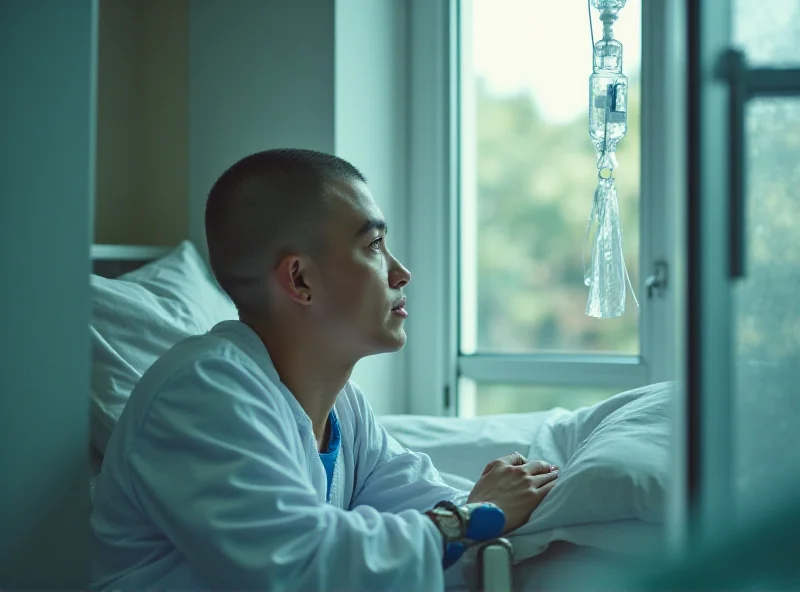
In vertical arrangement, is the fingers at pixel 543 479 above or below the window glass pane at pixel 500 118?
below

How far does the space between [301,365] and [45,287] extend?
47 cm

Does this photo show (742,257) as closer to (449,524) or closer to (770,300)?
(770,300)

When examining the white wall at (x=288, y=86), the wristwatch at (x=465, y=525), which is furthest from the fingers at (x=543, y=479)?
the white wall at (x=288, y=86)

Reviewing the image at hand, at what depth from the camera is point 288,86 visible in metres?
2.00

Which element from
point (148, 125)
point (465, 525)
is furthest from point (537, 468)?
point (148, 125)

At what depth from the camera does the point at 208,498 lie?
87 cm

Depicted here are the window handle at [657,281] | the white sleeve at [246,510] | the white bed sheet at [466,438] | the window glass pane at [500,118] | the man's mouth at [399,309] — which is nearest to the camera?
the white sleeve at [246,510]

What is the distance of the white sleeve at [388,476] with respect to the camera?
1.22 meters

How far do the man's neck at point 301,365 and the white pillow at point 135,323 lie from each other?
0.83 ft

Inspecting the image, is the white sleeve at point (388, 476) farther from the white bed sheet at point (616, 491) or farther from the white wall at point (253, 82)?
the white wall at point (253, 82)

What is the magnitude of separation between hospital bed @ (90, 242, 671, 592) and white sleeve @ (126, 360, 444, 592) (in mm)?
112

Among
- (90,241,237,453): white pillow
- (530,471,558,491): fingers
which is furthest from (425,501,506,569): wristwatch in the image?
(90,241,237,453): white pillow

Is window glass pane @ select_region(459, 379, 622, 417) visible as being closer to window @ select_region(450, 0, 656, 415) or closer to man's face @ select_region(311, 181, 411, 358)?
window @ select_region(450, 0, 656, 415)

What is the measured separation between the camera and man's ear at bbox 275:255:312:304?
3.74 feet
